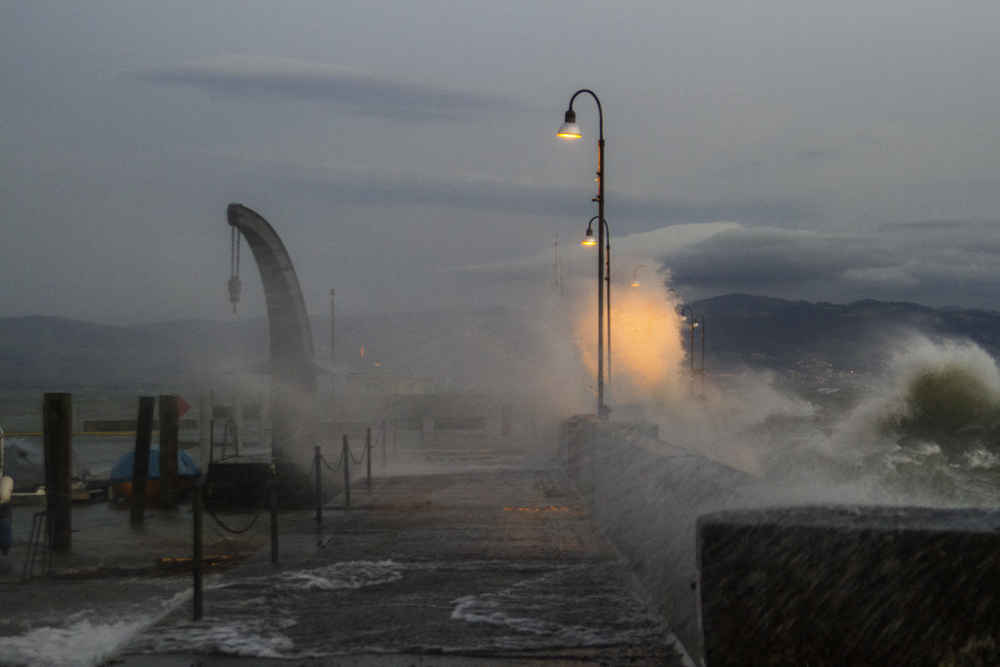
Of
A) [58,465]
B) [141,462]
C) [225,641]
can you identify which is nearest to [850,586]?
[225,641]

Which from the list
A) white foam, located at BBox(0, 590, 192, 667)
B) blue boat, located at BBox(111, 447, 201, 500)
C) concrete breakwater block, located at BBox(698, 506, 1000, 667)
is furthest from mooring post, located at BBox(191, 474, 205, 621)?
blue boat, located at BBox(111, 447, 201, 500)

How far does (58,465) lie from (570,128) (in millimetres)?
11213

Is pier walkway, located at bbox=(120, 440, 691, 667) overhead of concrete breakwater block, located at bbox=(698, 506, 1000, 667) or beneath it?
beneath

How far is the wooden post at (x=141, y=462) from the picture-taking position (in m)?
18.2

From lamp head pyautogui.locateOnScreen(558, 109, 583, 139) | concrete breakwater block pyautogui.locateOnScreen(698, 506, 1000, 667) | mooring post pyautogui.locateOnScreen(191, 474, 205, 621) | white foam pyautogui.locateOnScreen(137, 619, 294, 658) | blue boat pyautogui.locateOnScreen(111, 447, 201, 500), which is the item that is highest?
lamp head pyautogui.locateOnScreen(558, 109, 583, 139)

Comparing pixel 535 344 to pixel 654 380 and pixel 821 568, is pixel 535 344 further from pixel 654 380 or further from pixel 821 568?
pixel 821 568

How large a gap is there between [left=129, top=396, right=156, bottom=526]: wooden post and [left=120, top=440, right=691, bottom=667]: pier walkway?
5770mm

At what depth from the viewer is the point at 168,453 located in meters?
20.2

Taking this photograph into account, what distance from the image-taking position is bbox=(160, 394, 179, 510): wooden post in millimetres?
20009

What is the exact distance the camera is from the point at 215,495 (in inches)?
726

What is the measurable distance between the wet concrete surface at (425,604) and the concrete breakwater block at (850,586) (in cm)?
228

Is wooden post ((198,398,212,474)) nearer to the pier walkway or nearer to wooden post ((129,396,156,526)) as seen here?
wooden post ((129,396,156,526))

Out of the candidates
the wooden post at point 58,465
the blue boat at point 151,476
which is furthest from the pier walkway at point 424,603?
the blue boat at point 151,476

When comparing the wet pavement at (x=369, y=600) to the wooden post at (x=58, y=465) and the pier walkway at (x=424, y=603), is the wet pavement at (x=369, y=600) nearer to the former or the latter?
the pier walkway at (x=424, y=603)
